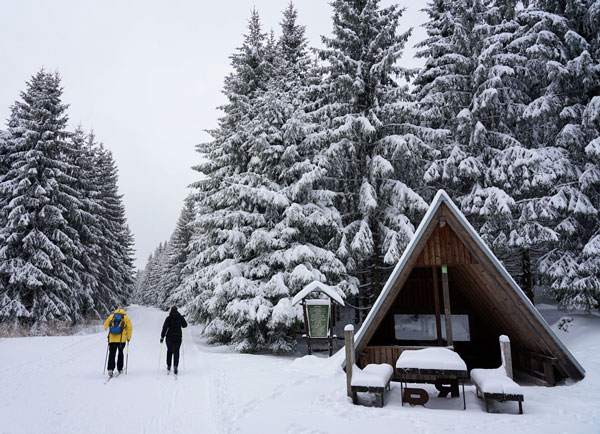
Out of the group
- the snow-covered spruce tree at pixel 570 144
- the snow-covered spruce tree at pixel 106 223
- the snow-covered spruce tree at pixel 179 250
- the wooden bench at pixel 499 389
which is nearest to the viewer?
the wooden bench at pixel 499 389

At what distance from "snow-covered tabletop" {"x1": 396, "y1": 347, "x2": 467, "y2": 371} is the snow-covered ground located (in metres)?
0.79

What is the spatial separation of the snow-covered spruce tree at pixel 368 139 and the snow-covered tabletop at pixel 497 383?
7.18 meters

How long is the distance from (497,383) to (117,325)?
30.9ft

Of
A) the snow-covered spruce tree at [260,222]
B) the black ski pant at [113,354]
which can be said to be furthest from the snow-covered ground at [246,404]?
the snow-covered spruce tree at [260,222]

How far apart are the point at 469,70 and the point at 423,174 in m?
5.35

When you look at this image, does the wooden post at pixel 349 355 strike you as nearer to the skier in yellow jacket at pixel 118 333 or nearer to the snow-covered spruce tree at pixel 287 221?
the snow-covered spruce tree at pixel 287 221

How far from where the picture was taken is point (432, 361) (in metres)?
7.10

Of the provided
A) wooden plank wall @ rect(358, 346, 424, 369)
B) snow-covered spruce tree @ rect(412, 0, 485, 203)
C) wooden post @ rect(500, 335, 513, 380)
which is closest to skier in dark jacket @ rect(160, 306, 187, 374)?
wooden plank wall @ rect(358, 346, 424, 369)

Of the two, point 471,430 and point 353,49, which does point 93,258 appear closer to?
point 353,49

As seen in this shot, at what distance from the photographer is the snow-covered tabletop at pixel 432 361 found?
6.98 metres

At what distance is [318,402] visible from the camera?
285 inches

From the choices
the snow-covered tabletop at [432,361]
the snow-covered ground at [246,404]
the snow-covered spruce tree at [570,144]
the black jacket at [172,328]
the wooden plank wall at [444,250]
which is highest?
the snow-covered spruce tree at [570,144]

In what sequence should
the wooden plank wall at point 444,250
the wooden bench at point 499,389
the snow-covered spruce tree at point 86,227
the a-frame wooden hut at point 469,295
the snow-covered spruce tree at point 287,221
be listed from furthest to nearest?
the snow-covered spruce tree at point 86,227
the snow-covered spruce tree at point 287,221
the wooden plank wall at point 444,250
the a-frame wooden hut at point 469,295
the wooden bench at point 499,389

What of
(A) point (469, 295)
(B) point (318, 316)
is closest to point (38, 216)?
(B) point (318, 316)
